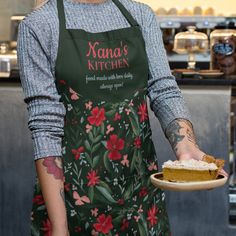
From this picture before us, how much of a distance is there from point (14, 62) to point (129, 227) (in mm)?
3202

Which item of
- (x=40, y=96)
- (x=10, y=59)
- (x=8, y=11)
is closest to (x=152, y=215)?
(x=40, y=96)

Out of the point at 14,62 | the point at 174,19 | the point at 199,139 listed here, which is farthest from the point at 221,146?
the point at 174,19

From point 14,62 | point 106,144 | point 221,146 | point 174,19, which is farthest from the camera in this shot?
point 174,19

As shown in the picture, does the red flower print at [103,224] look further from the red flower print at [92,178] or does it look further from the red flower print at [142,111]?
the red flower print at [142,111]

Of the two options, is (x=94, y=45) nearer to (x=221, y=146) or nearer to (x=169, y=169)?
(x=169, y=169)

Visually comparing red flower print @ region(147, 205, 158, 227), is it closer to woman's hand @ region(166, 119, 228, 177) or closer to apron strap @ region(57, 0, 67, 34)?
woman's hand @ region(166, 119, 228, 177)

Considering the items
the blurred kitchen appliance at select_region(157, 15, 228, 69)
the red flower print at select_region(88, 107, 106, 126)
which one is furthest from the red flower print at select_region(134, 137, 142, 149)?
the blurred kitchen appliance at select_region(157, 15, 228, 69)

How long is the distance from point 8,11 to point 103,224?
186 inches

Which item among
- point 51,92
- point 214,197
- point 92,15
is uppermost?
point 92,15

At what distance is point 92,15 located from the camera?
1.99 m

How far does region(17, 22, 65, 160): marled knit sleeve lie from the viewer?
185 cm

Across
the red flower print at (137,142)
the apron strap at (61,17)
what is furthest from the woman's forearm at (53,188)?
the apron strap at (61,17)

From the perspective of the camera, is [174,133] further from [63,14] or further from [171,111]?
[63,14]

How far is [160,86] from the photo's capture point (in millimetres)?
2025
